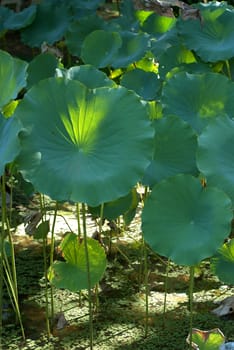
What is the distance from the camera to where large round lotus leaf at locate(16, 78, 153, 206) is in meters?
1.85

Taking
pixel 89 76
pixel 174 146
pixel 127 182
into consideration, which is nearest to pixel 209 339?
pixel 127 182

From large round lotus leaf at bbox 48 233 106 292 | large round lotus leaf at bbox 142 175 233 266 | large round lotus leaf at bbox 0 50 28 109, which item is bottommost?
large round lotus leaf at bbox 48 233 106 292

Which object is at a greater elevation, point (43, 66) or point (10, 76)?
point (10, 76)

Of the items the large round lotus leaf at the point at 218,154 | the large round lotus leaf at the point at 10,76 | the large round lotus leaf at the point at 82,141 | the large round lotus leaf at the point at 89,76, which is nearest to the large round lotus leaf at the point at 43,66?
the large round lotus leaf at the point at 89,76

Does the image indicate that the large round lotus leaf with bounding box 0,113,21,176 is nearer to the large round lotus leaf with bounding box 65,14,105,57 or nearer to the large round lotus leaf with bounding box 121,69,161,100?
the large round lotus leaf with bounding box 121,69,161,100

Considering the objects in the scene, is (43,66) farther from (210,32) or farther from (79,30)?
(79,30)

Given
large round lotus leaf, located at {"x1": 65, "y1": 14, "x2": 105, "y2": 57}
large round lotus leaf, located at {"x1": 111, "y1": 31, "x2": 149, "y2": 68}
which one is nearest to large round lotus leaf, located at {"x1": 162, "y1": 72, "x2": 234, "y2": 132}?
large round lotus leaf, located at {"x1": 111, "y1": 31, "x2": 149, "y2": 68}

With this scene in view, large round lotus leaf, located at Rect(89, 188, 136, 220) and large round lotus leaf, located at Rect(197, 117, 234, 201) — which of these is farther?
large round lotus leaf, located at Rect(89, 188, 136, 220)

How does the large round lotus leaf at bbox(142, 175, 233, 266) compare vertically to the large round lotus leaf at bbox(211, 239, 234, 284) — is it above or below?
above

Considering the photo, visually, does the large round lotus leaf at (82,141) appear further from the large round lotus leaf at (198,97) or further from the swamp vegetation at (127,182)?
the large round lotus leaf at (198,97)

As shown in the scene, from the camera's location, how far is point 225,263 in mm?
2096

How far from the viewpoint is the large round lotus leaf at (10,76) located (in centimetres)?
199

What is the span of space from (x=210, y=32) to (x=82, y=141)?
114cm

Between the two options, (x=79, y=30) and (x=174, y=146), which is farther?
(x=79, y=30)
